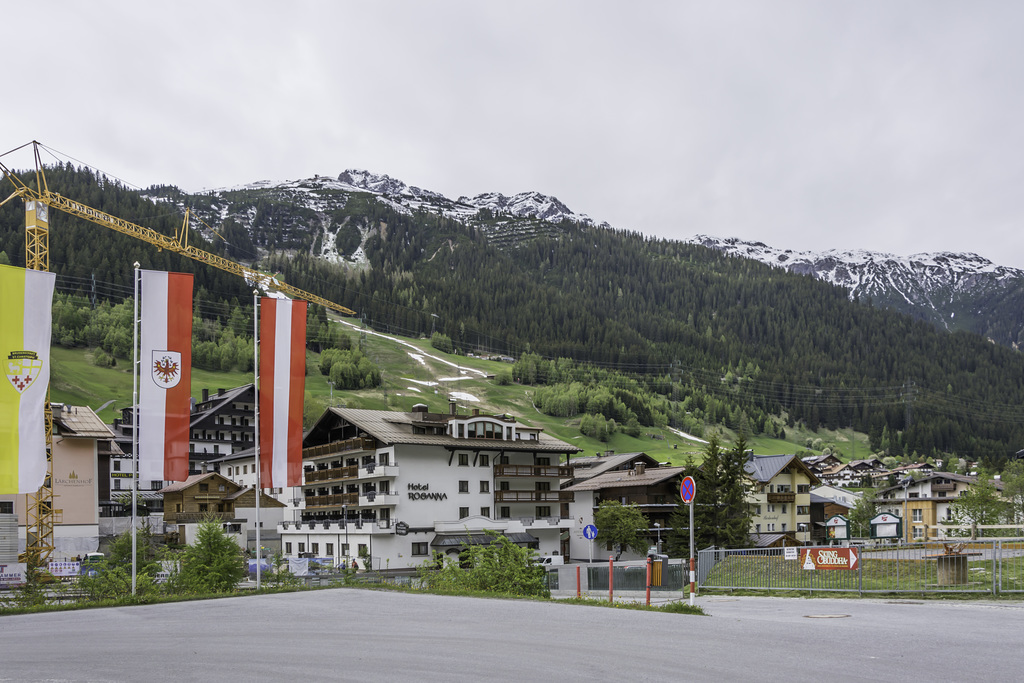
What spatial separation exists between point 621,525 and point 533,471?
9.58 meters

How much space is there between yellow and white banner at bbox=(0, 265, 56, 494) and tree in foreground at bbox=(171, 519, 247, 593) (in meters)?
6.26

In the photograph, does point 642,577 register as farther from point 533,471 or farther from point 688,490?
point 533,471

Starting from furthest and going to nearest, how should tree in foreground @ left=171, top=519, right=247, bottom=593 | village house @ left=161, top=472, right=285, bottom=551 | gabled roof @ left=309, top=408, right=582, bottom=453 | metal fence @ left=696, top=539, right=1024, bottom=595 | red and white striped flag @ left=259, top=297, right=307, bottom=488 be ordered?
1. village house @ left=161, top=472, right=285, bottom=551
2. gabled roof @ left=309, top=408, right=582, bottom=453
3. red and white striped flag @ left=259, top=297, right=307, bottom=488
4. tree in foreground @ left=171, top=519, right=247, bottom=593
5. metal fence @ left=696, top=539, right=1024, bottom=595

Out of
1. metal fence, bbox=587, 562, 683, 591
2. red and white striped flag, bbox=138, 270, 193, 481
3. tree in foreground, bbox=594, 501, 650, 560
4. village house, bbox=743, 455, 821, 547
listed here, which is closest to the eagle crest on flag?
red and white striped flag, bbox=138, 270, 193, 481

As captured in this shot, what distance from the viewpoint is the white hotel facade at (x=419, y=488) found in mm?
68375

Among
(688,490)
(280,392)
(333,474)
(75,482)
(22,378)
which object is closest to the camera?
(688,490)

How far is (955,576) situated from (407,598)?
1642 cm

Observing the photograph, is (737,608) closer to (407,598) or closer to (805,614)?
(805,614)

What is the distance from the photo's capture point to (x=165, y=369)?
28.4 m

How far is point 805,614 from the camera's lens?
20.3 metres

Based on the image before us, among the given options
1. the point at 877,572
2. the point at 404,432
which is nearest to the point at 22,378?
the point at 877,572

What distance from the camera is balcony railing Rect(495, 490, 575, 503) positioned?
7544 cm

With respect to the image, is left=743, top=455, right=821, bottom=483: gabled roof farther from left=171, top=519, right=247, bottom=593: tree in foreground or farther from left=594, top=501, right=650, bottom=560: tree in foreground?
left=171, top=519, right=247, bottom=593: tree in foreground

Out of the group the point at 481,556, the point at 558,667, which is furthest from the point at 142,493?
the point at 558,667
